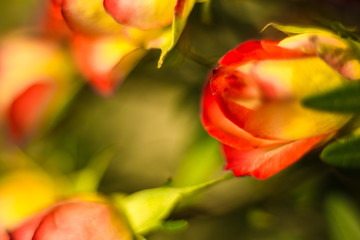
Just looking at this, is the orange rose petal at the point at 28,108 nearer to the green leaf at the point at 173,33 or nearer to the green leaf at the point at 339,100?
the green leaf at the point at 173,33

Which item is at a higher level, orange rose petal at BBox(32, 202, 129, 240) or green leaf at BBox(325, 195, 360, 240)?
orange rose petal at BBox(32, 202, 129, 240)

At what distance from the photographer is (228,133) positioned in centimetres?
30

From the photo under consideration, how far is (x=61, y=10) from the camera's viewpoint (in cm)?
34

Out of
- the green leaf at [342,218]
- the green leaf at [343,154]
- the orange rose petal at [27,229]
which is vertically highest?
the green leaf at [343,154]

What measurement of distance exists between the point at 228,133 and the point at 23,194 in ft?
0.64

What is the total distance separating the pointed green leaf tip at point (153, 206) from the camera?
36 cm

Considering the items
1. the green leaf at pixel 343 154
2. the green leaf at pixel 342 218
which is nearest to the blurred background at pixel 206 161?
the green leaf at pixel 342 218

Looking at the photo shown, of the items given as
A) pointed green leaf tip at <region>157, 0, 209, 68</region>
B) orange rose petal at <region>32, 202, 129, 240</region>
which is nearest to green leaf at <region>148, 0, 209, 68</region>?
pointed green leaf tip at <region>157, 0, 209, 68</region>

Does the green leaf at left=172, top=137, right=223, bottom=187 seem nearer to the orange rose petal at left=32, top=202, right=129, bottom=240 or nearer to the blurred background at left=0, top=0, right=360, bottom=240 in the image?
the blurred background at left=0, top=0, right=360, bottom=240

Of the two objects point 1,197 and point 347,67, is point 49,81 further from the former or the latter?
point 347,67

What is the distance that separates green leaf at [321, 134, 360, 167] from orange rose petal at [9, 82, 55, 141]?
0.83 ft

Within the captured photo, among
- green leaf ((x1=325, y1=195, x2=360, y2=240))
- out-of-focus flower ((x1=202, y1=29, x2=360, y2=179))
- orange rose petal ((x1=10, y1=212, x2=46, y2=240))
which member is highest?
out-of-focus flower ((x1=202, y1=29, x2=360, y2=179))

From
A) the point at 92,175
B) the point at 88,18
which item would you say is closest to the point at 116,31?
the point at 88,18

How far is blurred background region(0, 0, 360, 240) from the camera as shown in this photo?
1.34ft
